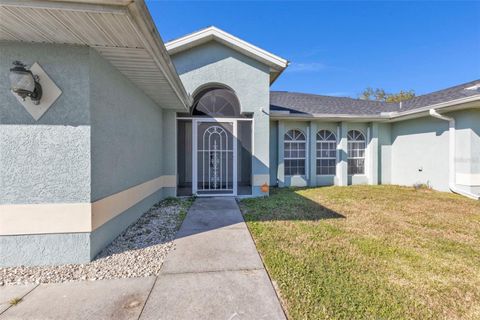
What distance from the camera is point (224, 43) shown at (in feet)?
26.6

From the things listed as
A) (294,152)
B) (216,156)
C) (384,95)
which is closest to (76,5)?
(216,156)

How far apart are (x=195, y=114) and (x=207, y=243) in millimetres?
5895

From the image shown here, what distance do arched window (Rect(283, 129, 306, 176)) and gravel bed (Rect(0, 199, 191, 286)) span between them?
25.7 ft

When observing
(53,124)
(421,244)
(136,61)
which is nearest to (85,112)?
(53,124)

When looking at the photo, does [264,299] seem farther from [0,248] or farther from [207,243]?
[0,248]

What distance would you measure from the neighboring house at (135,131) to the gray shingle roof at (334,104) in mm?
680

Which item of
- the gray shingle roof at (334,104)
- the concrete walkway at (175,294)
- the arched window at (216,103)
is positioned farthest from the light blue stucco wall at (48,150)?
the gray shingle roof at (334,104)

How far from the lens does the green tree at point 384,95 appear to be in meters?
32.3

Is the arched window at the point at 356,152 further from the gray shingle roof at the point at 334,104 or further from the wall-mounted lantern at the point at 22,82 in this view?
the wall-mounted lantern at the point at 22,82

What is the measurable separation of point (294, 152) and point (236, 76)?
5464 millimetres

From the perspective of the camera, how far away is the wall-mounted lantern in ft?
9.69

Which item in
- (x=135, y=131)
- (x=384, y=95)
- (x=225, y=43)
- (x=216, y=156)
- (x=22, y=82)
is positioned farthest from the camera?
(x=384, y=95)

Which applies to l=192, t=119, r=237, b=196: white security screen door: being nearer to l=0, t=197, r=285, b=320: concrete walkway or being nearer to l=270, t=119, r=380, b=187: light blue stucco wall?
l=270, t=119, r=380, b=187: light blue stucco wall

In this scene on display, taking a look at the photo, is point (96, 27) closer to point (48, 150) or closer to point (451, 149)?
point (48, 150)
